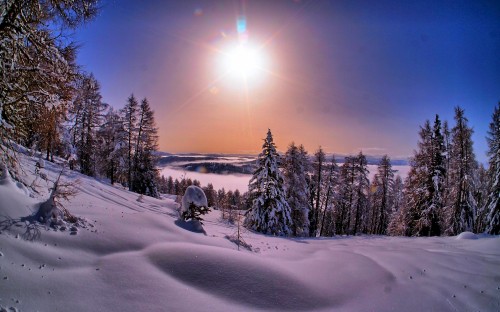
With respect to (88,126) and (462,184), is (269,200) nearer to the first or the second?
(462,184)

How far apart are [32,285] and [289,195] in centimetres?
2517

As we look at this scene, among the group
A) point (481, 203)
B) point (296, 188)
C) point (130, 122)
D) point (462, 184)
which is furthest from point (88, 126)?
point (481, 203)

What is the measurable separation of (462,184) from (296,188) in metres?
15.7

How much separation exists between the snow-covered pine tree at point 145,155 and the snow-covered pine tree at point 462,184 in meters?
33.4

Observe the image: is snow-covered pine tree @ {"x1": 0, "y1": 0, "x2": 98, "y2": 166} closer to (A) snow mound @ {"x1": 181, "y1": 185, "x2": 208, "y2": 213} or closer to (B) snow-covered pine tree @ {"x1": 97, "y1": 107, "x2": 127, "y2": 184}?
(A) snow mound @ {"x1": 181, "y1": 185, "x2": 208, "y2": 213}

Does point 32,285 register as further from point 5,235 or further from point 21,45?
point 21,45

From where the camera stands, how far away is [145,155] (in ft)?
109

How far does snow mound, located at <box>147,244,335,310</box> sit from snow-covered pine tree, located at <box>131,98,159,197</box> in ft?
88.8

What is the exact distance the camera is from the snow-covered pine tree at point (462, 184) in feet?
79.6

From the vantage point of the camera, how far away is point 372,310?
21.1ft

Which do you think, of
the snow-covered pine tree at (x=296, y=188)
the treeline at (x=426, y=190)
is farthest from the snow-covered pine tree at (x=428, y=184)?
the snow-covered pine tree at (x=296, y=188)

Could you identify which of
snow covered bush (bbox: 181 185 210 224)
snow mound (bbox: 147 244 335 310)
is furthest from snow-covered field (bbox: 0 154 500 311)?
snow covered bush (bbox: 181 185 210 224)

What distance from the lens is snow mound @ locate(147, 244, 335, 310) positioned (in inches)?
244

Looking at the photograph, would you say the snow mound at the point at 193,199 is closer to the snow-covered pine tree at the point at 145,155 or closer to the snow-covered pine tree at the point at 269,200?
the snow-covered pine tree at the point at 269,200
